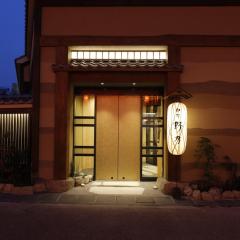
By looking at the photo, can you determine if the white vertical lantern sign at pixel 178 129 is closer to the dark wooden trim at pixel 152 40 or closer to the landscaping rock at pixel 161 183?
the landscaping rock at pixel 161 183

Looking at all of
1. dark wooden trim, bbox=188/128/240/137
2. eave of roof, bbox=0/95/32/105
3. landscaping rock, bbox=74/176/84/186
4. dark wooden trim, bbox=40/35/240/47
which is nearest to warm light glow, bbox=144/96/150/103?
dark wooden trim, bbox=40/35/240/47

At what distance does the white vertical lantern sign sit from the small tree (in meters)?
0.62

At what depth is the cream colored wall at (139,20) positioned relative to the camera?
1366cm

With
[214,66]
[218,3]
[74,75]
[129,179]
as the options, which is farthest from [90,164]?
[218,3]

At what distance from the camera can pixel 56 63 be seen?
13758 millimetres

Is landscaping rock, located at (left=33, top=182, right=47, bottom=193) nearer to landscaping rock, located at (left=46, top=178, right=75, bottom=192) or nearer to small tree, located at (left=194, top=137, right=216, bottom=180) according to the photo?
landscaping rock, located at (left=46, top=178, right=75, bottom=192)

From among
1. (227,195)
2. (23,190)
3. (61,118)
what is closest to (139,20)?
(61,118)

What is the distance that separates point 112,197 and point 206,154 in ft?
10.4

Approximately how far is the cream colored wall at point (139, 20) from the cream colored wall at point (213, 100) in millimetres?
783

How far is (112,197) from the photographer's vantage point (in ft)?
41.8

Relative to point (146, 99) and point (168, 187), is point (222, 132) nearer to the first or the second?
point (168, 187)

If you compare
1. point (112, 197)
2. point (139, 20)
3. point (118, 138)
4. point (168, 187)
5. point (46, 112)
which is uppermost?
point (139, 20)

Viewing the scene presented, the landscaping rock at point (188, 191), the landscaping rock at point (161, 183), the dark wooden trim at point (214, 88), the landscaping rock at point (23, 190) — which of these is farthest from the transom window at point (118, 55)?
the landscaping rock at point (23, 190)

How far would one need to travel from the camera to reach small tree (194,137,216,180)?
508 inches
